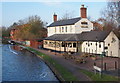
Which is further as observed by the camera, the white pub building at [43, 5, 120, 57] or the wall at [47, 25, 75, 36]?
the wall at [47, 25, 75, 36]

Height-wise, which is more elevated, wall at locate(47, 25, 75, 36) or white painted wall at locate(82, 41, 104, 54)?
wall at locate(47, 25, 75, 36)

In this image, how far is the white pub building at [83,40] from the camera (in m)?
34.5

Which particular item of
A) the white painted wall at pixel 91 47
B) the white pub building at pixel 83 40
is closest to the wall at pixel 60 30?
the white pub building at pixel 83 40

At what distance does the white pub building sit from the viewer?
34.5m

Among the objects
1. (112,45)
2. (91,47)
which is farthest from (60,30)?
(112,45)

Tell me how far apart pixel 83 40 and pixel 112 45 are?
6.82 meters

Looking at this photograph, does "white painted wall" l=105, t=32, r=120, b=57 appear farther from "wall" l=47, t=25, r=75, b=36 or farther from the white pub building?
"wall" l=47, t=25, r=75, b=36

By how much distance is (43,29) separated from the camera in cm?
7531

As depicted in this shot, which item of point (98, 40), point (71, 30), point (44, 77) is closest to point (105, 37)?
point (98, 40)

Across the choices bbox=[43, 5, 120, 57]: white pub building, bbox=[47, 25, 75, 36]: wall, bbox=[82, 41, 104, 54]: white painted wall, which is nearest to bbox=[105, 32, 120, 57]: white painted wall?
bbox=[43, 5, 120, 57]: white pub building

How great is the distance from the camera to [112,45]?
34875 millimetres

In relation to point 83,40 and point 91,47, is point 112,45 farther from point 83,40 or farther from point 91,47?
point 83,40

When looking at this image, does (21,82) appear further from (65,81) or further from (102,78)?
(102,78)

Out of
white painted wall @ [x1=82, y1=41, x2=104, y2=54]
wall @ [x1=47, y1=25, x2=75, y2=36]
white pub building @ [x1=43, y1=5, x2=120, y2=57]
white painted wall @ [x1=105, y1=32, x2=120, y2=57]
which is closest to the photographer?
white painted wall @ [x1=105, y1=32, x2=120, y2=57]
